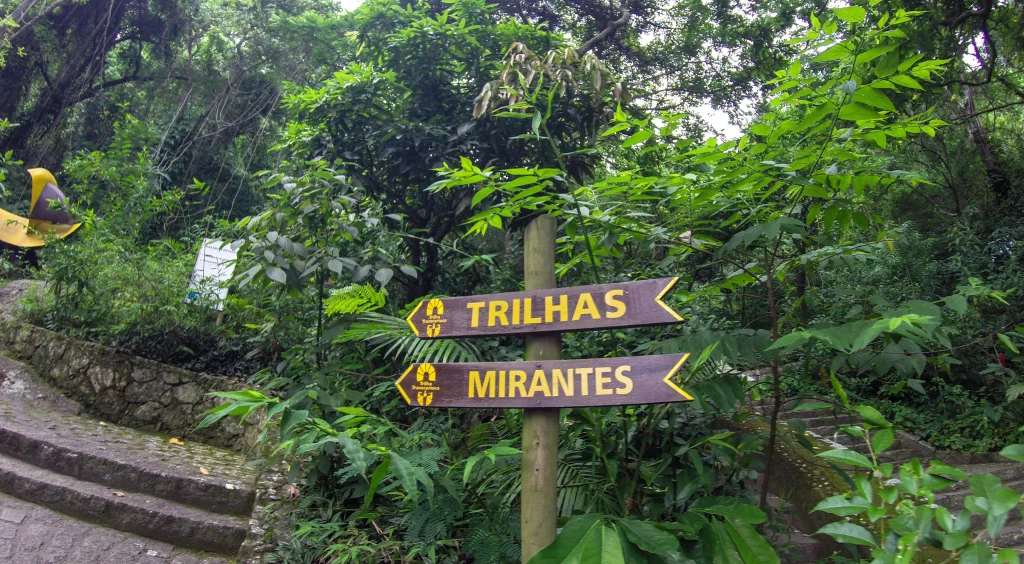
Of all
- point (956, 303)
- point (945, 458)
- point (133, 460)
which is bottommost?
point (945, 458)

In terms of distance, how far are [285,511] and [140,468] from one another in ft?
4.71

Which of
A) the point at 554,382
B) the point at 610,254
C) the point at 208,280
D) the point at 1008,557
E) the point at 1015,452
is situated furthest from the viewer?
the point at 208,280

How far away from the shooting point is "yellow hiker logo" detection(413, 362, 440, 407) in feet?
8.29

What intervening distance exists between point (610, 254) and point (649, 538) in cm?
124

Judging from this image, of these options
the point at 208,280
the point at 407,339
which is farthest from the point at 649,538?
the point at 208,280

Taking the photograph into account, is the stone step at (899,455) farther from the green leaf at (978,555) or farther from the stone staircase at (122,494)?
the stone staircase at (122,494)

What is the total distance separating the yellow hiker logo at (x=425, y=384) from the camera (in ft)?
8.29

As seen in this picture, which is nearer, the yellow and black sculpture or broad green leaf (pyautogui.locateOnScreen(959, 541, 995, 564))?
broad green leaf (pyautogui.locateOnScreen(959, 541, 995, 564))

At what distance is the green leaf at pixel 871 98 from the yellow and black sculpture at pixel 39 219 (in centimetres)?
930

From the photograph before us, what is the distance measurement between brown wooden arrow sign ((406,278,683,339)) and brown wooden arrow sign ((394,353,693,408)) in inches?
5.3

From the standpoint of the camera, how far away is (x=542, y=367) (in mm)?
2371

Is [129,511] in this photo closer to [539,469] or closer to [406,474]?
[406,474]

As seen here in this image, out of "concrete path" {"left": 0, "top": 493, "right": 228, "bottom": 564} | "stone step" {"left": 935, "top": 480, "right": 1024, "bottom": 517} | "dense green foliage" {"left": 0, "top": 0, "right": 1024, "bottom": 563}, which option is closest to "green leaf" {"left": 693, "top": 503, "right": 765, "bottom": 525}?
"dense green foliage" {"left": 0, "top": 0, "right": 1024, "bottom": 563}

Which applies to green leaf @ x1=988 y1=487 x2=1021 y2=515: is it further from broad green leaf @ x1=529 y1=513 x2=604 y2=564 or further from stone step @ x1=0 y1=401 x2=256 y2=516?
stone step @ x1=0 y1=401 x2=256 y2=516
